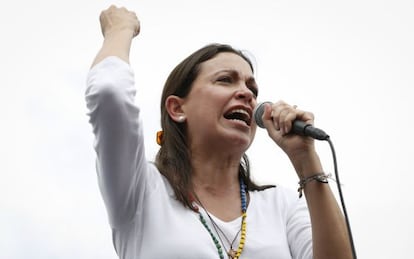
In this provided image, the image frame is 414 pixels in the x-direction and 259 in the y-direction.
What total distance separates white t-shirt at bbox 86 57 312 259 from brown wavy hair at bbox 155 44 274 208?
95 millimetres

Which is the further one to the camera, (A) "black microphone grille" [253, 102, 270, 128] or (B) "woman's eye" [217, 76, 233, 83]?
(B) "woman's eye" [217, 76, 233, 83]

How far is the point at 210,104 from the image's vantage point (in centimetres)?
320

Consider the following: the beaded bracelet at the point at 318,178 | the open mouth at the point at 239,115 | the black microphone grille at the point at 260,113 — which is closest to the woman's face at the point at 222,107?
the open mouth at the point at 239,115

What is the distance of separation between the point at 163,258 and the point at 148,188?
0.39m

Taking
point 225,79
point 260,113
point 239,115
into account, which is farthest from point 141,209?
point 225,79

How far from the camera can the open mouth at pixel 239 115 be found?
3171 mm

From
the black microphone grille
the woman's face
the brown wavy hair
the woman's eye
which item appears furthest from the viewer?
the woman's eye

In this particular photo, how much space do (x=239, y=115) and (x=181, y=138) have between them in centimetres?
34

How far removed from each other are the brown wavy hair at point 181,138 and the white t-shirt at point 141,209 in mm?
95

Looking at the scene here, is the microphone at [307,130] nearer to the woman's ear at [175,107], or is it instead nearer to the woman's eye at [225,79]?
the woman's eye at [225,79]

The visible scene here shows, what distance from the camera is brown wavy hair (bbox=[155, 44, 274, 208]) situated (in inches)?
118

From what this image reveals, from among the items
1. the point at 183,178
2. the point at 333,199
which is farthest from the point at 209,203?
the point at 333,199

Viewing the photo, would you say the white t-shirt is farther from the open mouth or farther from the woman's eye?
the woman's eye

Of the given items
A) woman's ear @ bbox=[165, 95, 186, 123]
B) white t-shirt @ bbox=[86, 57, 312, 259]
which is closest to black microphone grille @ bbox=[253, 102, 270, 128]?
white t-shirt @ bbox=[86, 57, 312, 259]
